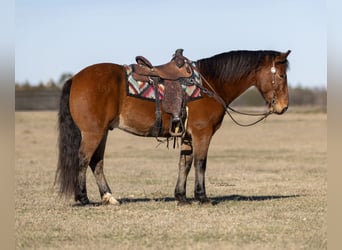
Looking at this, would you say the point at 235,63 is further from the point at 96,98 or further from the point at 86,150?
the point at 86,150

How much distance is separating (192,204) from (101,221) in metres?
2.06

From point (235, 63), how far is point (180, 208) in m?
2.50

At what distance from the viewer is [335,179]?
23.3 ft

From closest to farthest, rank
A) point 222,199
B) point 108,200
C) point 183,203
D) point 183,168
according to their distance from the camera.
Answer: point 183,203, point 108,200, point 183,168, point 222,199

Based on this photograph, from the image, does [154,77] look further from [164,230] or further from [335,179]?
[335,179]

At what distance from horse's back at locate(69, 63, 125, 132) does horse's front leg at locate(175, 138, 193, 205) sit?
1346mm

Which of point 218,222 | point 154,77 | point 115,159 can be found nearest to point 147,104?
point 154,77

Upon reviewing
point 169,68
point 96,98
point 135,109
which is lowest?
point 135,109

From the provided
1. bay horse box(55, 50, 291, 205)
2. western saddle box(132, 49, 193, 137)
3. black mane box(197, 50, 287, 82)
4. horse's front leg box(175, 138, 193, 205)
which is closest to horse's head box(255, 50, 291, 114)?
bay horse box(55, 50, 291, 205)

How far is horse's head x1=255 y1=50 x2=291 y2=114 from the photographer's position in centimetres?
1039

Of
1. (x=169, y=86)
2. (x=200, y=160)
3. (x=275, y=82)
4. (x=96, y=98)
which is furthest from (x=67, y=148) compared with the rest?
(x=275, y=82)

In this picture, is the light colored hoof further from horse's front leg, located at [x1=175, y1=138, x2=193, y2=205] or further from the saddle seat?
the saddle seat

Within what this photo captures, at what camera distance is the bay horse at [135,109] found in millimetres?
9898

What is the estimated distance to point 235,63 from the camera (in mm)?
10469
